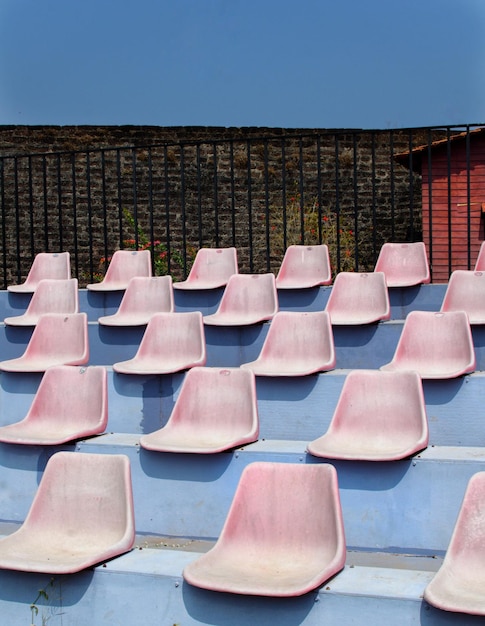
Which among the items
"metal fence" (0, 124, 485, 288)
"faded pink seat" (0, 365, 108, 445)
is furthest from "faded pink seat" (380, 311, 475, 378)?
"metal fence" (0, 124, 485, 288)

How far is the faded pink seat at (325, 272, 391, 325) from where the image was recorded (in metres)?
5.47

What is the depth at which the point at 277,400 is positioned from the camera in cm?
453

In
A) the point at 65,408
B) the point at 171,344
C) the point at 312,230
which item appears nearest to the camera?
the point at 65,408

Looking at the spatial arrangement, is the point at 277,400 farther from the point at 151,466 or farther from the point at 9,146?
the point at 9,146

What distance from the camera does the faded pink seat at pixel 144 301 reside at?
5906mm

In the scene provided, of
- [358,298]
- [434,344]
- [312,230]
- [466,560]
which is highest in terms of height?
[312,230]

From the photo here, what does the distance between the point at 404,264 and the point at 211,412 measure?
2.67 meters

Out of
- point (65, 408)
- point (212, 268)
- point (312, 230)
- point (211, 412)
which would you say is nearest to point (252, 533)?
point (211, 412)

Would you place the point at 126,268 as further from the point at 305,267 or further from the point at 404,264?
the point at 404,264

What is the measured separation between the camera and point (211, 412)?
4.11 meters

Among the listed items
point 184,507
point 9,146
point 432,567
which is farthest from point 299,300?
point 9,146

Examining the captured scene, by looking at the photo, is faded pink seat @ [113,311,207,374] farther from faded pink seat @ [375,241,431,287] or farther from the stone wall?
the stone wall

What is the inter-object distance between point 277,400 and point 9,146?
338 inches

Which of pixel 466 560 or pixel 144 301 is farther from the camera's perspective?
pixel 144 301
